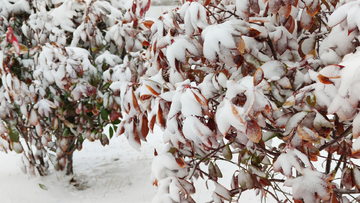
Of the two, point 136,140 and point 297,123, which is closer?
point 297,123

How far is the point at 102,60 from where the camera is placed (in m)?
2.15

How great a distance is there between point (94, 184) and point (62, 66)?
1.22 m

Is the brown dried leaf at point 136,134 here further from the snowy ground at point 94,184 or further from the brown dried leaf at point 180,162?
the snowy ground at point 94,184

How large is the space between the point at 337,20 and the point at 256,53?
24 centimetres

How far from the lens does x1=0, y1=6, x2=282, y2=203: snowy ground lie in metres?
2.34

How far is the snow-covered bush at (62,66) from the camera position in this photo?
1906 mm

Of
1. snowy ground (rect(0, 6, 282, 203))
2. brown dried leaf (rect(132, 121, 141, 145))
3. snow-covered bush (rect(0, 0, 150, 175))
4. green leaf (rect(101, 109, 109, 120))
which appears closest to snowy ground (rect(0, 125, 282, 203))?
snowy ground (rect(0, 6, 282, 203))

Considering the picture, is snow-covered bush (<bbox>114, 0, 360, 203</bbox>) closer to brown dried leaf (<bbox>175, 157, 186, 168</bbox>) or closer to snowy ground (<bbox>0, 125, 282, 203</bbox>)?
brown dried leaf (<bbox>175, 157, 186, 168</bbox>)

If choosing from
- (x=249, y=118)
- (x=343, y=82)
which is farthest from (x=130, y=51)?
(x=343, y=82)

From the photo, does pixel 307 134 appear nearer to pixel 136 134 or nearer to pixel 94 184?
pixel 136 134

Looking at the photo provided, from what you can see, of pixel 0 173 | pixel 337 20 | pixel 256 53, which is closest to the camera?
pixel 337 20

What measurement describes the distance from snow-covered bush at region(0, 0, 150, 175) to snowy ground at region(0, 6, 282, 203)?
18cm

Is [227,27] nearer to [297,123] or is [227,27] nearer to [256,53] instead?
[256,53]

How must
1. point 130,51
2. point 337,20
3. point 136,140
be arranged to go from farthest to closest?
1. point 130,51
2. point 136,140
3. point 337,20
